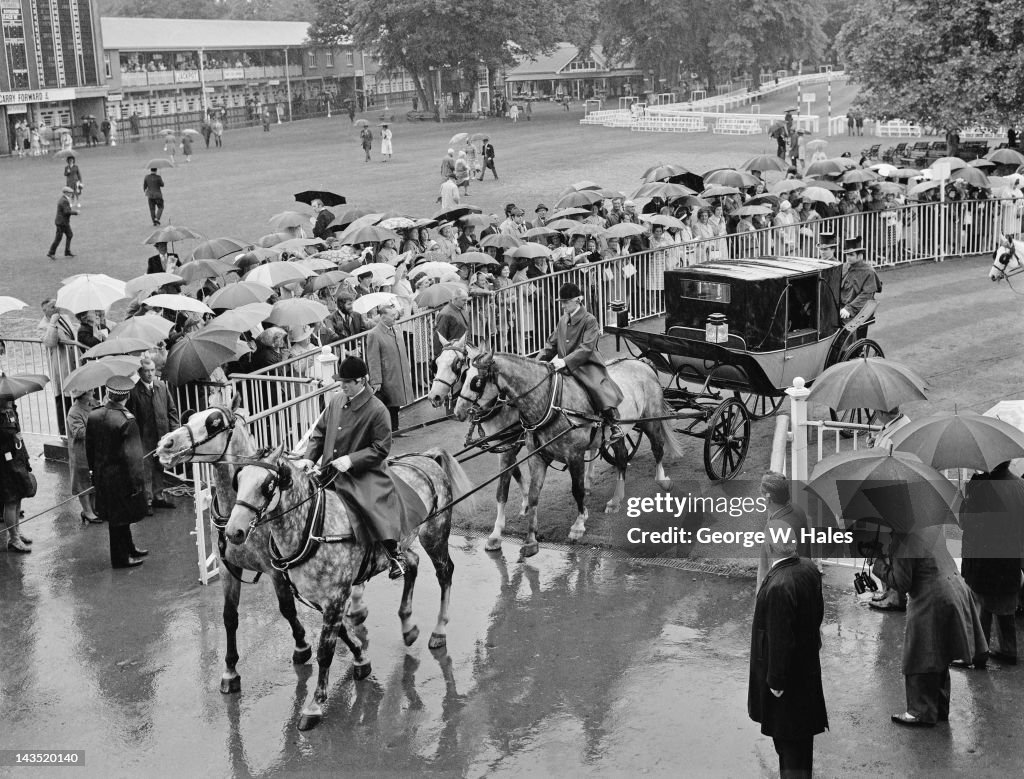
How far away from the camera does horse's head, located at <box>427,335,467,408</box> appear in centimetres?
1094

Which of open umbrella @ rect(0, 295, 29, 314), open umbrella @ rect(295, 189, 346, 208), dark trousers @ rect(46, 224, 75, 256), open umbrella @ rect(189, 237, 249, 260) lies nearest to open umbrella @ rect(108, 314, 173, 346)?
open umbrella @ rect(0, 295, 29, 314)

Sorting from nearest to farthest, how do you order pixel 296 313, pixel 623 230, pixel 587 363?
pixel 587 363 → pixel 296 313 → pixel 623 230

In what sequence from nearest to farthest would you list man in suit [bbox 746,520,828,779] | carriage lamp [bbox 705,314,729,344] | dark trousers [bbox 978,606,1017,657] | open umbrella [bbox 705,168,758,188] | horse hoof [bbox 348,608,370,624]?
man in suit [bbox 746,520,828,779] < dark trousers [bbox 978,606,1017,657] < horse hoof [bbox 348,608,370,624] < carriage lamp [bbox 705,314,729,344] < open umbrella [bbox 705,168,758,188]

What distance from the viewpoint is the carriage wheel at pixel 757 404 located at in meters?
14.1

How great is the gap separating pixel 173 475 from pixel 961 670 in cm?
827

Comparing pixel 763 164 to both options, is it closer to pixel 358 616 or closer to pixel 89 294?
pixel 89 294

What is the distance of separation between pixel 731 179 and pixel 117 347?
53.1ft

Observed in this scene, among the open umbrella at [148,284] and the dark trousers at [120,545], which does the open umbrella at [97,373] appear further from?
the open umbrella at [148,284]

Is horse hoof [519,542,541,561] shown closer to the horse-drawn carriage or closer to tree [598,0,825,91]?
the horse-drawn carriage

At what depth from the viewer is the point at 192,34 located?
244 feet

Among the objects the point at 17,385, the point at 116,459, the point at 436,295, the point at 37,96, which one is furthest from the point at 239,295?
the point at 37,96

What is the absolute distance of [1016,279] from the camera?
2356 centimetres

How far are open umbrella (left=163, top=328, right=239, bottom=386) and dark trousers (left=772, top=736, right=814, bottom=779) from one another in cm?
745

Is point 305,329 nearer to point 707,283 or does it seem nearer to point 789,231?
point 707,283
